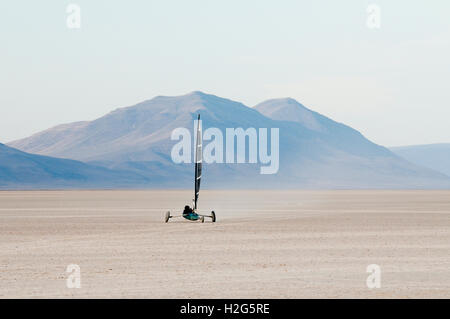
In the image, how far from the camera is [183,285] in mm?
21031

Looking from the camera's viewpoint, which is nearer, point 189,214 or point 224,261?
point 224,261

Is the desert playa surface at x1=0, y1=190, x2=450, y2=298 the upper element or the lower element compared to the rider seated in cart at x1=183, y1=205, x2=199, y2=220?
lower

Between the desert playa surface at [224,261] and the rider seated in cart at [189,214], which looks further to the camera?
the rider seated in cart at [189,214]

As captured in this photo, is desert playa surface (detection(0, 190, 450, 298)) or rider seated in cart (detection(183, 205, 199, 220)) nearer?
desert playa surface (detection(0, 190, 450, 298))

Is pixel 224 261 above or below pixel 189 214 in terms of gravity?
below

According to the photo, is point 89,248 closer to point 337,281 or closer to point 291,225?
point 337,281

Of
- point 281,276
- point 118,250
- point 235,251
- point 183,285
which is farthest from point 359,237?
point 183,285

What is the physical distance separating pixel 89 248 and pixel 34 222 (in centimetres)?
2115

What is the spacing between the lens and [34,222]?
52.0 meters

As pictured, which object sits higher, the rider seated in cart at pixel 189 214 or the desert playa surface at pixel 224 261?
the rider seated in cart at pixel 189 214

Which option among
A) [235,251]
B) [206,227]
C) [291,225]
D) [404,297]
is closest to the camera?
[404,297]
